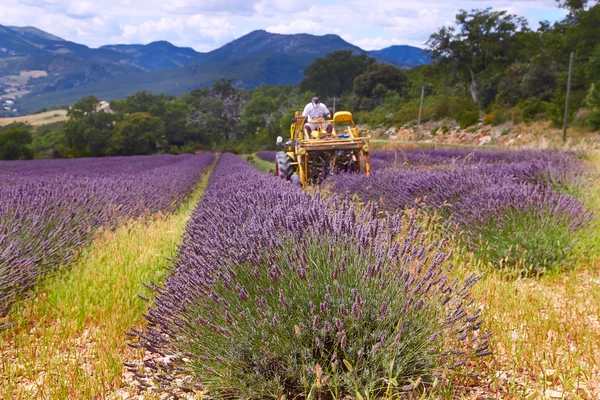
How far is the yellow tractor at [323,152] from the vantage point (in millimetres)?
8102

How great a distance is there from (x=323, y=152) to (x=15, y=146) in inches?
1545

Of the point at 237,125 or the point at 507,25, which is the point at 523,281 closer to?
the point at 507,25

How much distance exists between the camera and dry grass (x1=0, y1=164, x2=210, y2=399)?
1.99 metres

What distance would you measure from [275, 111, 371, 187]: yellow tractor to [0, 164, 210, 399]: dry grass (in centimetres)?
438

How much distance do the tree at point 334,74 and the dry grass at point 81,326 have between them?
74203mm

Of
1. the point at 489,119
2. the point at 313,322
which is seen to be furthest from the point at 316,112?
the point at 489,119

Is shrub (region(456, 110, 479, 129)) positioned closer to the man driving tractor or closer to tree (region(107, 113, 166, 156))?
the man driving tractor

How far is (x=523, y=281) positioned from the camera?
3354mm

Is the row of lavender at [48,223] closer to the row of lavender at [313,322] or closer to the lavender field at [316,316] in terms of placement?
the lavender field at [316,316]

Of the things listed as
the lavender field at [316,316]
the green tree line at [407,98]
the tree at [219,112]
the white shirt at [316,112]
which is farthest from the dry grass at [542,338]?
the tree at [219,112]

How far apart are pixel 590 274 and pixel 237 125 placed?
201ft

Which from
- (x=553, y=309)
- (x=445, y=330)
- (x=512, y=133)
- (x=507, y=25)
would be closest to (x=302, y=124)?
(x=553, y=309)

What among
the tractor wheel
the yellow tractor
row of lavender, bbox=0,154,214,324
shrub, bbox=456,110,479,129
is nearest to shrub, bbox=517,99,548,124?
shrub, bbox=456,110,479,129

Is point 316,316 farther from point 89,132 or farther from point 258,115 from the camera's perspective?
point 258,115
